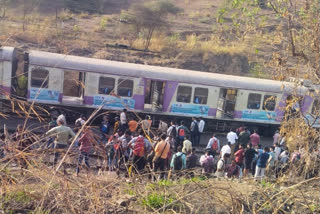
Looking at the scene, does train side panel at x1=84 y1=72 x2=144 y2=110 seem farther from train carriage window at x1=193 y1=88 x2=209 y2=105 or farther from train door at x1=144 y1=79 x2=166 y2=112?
train carriage window at x1=193 y1=88 x2=209 y2=105

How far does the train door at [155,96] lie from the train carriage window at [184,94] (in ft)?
2.54

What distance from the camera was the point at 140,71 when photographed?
16.6 m

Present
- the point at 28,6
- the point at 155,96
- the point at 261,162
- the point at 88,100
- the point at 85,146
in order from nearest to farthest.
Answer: the point at 85,146
the point at 261,162
the point at 88,100
the point at 155,96
the point at 28,6

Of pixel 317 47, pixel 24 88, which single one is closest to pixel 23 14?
pixel 24 88

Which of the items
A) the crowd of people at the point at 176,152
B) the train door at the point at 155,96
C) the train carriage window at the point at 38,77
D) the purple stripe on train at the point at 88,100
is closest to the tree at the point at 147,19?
the train door at the point at 155,96

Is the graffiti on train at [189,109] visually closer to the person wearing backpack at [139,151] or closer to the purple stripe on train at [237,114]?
the purple stripe on train at [237,114]

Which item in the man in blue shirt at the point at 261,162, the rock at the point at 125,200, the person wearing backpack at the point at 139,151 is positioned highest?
the rock at the point at 125,200

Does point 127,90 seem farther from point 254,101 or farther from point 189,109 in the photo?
point 254,101

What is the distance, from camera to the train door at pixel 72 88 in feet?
53.2

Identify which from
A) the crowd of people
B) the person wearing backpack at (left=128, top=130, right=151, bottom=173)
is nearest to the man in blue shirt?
the crowd of people

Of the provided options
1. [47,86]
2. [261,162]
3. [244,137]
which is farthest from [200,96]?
[47,86]

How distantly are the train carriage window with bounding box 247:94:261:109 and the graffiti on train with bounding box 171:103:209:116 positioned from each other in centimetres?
206

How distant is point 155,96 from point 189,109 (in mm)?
1708

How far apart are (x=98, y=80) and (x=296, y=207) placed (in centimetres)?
1144
